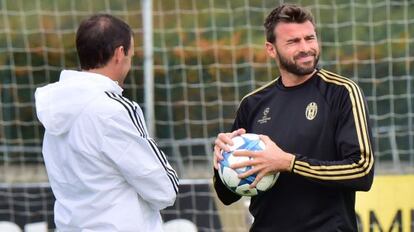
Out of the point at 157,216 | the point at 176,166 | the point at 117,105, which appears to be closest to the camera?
the point at 117,105

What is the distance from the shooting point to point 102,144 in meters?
3.72

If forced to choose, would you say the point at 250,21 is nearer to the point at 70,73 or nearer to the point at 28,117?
the point at 28,117

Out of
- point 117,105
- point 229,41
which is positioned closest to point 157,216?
point 117,105

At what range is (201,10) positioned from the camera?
7234mm

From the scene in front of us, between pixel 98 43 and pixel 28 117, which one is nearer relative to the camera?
pixel 98 43

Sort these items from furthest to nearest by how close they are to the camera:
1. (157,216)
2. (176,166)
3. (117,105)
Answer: (176,166), (157,216), (117,105)

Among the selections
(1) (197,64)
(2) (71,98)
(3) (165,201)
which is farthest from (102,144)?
(1) (197,64)

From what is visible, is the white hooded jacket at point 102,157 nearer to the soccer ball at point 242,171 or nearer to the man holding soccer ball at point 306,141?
the soccer ball at point 242,171

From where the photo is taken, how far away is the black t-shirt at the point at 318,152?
12.5ft

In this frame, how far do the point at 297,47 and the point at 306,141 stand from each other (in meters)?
0.39

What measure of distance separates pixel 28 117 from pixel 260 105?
3494mm

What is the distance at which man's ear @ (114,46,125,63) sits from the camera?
3.84 m

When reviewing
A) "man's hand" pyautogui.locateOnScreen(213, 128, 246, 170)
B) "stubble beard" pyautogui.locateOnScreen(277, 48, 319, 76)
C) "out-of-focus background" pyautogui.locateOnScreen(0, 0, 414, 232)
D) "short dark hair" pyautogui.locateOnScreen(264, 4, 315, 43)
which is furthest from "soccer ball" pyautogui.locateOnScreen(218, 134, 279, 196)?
"out-of-focus background" pyautogui.locateOnScreen(0, 0, 414, 232)

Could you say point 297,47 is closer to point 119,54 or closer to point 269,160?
point 269,160
